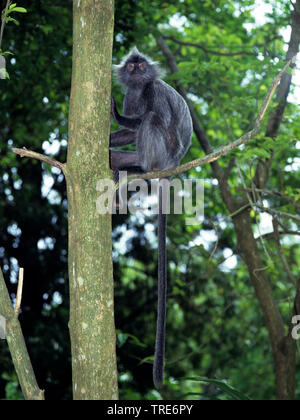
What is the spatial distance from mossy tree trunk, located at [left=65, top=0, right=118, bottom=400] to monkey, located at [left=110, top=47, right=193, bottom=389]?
840 mm

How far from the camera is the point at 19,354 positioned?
6.00 feet

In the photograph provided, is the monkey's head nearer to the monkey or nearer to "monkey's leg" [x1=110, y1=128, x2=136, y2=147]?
the monkey

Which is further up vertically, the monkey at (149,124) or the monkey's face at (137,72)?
the monkey's face at (137,72)

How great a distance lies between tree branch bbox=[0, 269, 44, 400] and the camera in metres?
1.81

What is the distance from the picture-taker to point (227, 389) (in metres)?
3.06

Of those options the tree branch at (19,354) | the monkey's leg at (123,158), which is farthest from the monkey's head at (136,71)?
the tree branch at (19,354)

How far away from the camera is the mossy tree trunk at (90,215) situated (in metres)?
1.85

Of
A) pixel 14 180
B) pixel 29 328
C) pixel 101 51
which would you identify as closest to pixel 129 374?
pixel 29 328

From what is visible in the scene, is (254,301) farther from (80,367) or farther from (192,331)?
(80,367)

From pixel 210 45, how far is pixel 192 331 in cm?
359

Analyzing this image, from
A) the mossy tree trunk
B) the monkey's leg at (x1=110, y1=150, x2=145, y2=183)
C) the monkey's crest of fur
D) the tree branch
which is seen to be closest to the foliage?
the monkey's crest of fur

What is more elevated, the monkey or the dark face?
the dark face

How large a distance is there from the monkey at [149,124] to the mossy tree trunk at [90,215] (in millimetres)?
840

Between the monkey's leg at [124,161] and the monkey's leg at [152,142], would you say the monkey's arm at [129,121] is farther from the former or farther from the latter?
the monkey's leg at [124,161]
